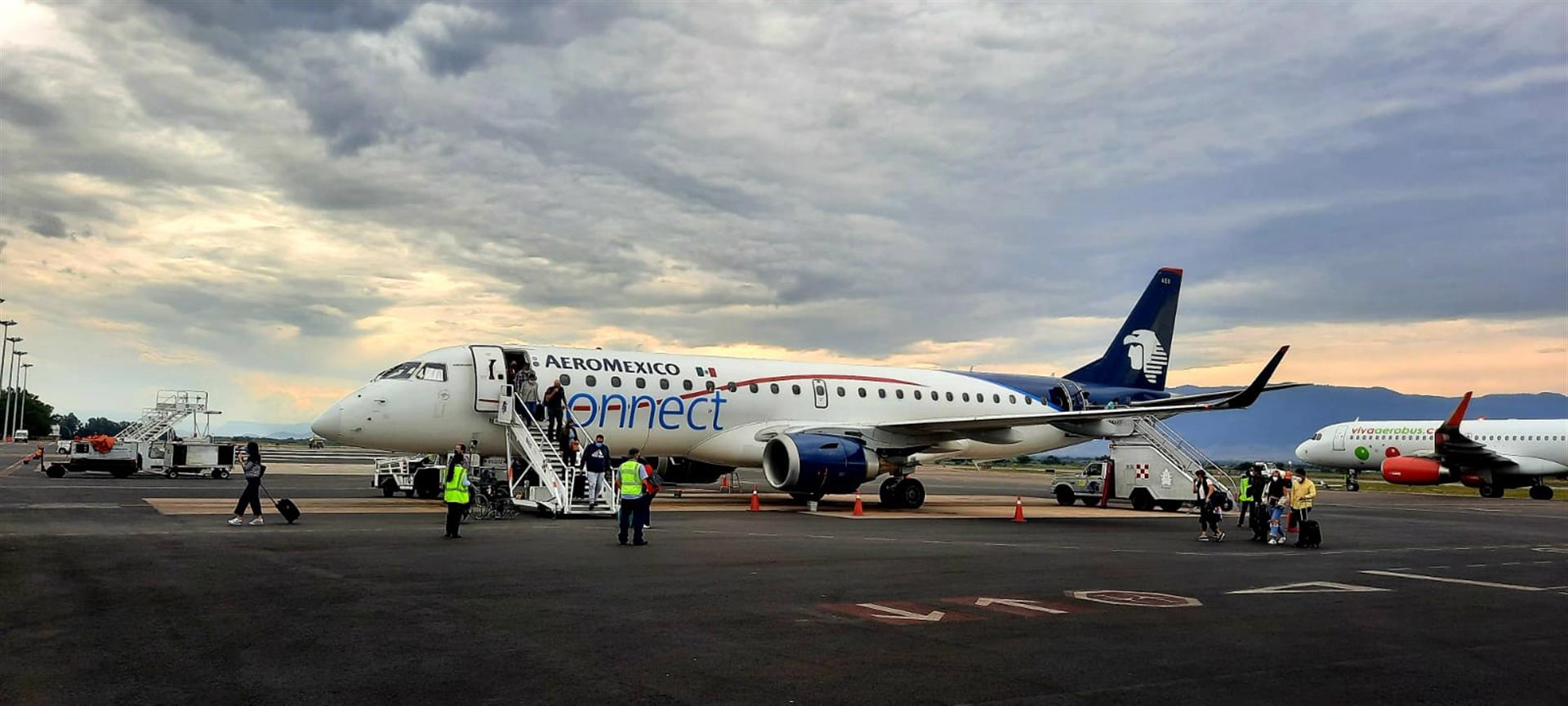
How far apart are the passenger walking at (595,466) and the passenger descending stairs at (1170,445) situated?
1623cm

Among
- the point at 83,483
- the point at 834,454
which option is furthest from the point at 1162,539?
the point at 83,483

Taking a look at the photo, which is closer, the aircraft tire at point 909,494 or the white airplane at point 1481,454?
the aircraft tire at point 909,494

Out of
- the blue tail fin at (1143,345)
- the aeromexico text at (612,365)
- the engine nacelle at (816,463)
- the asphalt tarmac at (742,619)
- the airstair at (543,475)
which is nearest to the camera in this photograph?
the asphalt tarmac at (742,619)

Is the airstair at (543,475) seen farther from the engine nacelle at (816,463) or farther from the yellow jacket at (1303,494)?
the yellow jacket at (1303,494)

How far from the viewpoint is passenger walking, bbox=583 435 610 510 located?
2181 cm

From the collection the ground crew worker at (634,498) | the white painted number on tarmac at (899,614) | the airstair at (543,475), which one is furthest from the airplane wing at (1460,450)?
the white painted number on tarmac at (899,614)

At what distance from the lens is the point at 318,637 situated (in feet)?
27.2

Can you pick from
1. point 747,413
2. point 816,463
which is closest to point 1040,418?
point 816,463

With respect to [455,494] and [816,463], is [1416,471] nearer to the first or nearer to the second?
[816,463]

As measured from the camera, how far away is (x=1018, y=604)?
10984 millimetres

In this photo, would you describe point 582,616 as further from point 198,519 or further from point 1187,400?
point 1187,400

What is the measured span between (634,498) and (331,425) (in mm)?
10048

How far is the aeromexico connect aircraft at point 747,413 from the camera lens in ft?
80.0

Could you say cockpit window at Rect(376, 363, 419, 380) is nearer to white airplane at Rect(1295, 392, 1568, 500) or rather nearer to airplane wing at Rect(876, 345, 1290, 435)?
airplane wing at Rect(876, 345, 1290, 435)
